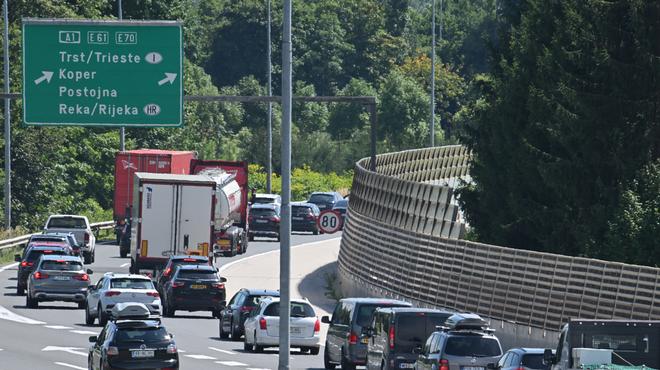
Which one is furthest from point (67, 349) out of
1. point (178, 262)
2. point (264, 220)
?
point (264, 220)

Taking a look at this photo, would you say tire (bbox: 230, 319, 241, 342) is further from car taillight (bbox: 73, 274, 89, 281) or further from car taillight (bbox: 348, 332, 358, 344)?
car taillight (bbox: 348, 332, 358, 344)

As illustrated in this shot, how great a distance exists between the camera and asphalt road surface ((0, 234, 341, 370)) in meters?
37.2

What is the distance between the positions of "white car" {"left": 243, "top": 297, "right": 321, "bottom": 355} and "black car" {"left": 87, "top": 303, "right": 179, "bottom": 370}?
7635 mm

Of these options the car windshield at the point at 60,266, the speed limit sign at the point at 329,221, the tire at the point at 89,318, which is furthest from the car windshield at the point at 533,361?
the car windshield at the point at 60,266

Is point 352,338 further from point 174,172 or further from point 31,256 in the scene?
point 174,172

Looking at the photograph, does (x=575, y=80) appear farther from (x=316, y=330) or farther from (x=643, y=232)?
(x=316, y=330)

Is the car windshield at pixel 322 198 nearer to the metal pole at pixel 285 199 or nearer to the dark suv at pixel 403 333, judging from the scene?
the dark suv at pixel 403 333

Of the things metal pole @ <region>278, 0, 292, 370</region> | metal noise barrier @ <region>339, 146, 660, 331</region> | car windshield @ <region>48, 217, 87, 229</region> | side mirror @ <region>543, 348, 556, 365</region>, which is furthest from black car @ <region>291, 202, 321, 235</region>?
side mirror @ <region>543, 348, 556, 365</region>

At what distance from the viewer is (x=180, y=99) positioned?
44594mm

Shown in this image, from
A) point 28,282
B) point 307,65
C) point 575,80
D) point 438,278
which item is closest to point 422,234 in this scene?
point 438,278

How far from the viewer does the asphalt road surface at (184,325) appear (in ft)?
122

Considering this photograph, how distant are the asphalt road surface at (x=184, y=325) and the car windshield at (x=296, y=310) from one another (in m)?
0.94

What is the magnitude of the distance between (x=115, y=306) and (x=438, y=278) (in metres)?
7.61

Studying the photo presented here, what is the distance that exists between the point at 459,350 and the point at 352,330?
6.16 m
